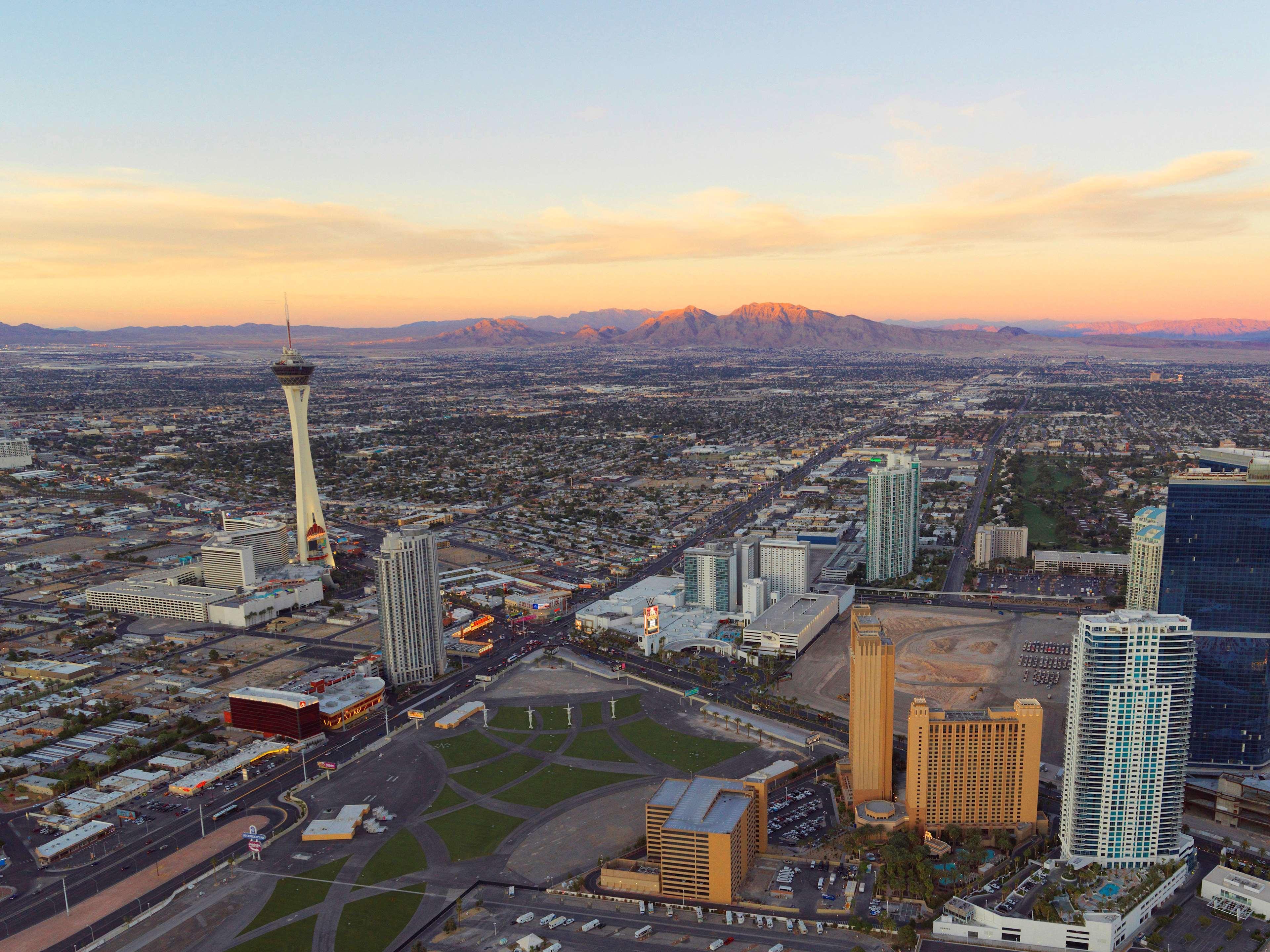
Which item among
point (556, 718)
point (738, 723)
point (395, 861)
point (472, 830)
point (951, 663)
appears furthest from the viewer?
point (951, 663)

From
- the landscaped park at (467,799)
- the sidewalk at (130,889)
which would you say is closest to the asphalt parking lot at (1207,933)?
the landscaped park at (467,799)

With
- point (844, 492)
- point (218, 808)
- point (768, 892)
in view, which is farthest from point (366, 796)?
point (844, 492)

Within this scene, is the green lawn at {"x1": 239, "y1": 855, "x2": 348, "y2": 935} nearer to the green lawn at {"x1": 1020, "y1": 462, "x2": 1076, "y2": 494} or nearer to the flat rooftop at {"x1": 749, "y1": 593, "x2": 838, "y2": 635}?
the flat rooftop at {"x1": 749, "y1": 593, "x2": 838, "y2": 635}

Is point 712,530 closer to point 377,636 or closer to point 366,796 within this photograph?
point 377,636

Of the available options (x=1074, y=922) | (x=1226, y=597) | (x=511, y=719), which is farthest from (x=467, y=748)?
(x=1226, y=597)

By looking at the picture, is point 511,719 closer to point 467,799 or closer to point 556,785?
point 556,785
